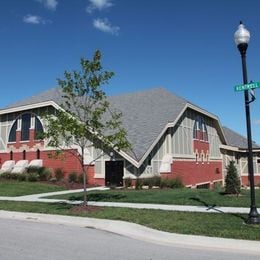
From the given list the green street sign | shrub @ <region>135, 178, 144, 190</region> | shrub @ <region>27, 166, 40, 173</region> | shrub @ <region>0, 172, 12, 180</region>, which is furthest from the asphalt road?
shrub @ <region>27, 166, 40, 173</region>

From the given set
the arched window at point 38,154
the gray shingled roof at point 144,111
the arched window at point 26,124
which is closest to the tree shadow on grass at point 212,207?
the gray shingled roof at point 144,111

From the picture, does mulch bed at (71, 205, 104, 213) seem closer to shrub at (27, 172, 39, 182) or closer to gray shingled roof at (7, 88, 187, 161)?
gray shingled roof at (7, 88, 187, 161)

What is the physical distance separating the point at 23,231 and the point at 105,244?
3.06m

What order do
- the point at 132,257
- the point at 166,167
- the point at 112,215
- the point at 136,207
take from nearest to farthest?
the point at 132,257, the point at 112,215, the point at 136,207, the point at 166,167

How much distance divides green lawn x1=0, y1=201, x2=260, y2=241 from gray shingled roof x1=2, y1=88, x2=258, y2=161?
35.0ft

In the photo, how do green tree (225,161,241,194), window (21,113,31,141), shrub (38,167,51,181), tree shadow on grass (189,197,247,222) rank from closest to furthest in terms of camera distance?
tree shadow on grass (189,197,247,222) → green tree (225,161,241,194) → shrub (38,167,51,181) → window (21,113,31,141)

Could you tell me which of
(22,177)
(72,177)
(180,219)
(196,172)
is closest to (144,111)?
(196,172)

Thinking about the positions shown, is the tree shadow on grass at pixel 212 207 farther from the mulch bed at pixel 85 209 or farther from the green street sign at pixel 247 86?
the mulch bed at pixel 85 209

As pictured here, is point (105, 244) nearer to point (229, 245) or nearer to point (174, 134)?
point (229, 245)

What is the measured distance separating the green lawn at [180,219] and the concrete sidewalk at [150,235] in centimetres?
36

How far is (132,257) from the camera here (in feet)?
27.9

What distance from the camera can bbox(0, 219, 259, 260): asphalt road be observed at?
860 cm

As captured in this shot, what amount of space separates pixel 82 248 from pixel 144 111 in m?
23.8

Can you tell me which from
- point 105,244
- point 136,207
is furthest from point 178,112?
point 105,244
